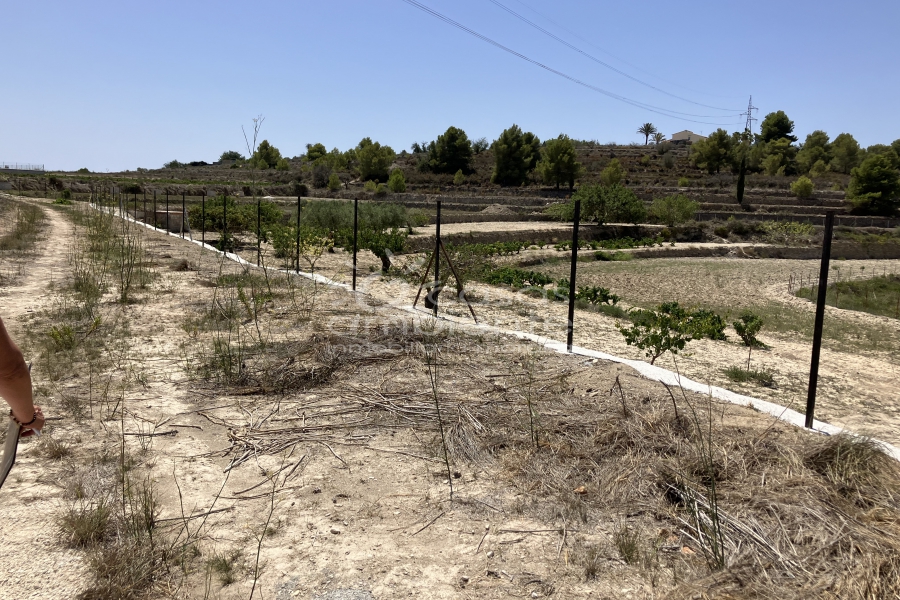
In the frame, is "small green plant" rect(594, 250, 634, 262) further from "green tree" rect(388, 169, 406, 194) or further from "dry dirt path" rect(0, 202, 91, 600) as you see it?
"green tree" rect(388, 169, 406, 194)

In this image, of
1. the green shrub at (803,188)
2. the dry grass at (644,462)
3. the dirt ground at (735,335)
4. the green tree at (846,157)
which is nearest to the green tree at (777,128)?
the green tree at (846,157)

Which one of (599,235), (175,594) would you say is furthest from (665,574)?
(599,235)

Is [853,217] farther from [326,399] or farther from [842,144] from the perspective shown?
[326,399]

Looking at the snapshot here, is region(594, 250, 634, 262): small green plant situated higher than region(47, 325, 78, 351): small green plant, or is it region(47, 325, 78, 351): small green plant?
region(47, 325, 78, 351): small green plant

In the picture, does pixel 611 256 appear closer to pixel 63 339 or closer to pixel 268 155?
pixel 63 339

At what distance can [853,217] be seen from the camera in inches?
1769

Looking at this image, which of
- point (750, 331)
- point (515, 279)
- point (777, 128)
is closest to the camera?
→ point (750, 331)

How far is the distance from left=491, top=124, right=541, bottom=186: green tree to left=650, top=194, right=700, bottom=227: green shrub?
3170cm

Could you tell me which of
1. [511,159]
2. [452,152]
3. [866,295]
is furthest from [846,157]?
[866,295]

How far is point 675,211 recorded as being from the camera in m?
37.8

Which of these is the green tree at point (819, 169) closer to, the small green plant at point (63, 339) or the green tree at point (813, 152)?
the green tree at point (813, 152)

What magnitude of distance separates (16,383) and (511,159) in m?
69.1

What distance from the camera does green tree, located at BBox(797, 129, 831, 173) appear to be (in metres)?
71.4

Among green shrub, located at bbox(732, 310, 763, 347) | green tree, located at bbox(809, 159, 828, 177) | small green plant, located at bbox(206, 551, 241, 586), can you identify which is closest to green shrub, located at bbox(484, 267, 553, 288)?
green shrub, located at bbox(732, 310, 763, 347)
